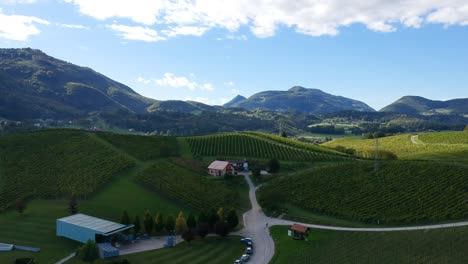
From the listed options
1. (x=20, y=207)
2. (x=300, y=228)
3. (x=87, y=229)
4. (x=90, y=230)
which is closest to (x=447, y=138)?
(x=300, y=228)

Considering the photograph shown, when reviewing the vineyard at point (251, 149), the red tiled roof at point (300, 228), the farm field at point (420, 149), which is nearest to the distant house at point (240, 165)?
the vineyard at point (251, 149)

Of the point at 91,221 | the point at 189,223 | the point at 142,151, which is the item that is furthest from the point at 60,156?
the point at 189,223

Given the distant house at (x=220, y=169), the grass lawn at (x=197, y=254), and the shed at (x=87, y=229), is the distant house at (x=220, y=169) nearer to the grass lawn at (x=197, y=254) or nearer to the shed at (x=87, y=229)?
the grass lawn at (x=197, y=254)

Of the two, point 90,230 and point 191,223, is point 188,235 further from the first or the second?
point 90,230

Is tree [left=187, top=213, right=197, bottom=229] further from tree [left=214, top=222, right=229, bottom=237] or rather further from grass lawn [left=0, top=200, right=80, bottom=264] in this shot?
grass lawn [left=0, top=200, right=80, bottom=264]

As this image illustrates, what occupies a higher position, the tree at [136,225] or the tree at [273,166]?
the tree at [273,166]

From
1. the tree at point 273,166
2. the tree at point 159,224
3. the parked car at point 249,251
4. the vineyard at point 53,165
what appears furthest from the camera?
the tree at point 273,166

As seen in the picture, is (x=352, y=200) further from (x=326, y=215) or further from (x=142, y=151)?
(x=142, y=151)
